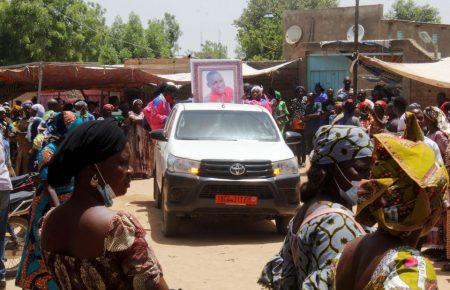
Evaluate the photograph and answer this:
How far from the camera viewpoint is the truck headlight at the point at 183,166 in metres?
9.48

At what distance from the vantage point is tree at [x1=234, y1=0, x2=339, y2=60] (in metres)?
62.4

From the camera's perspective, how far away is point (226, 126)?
34.5 feet

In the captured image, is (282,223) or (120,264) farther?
(282,223)

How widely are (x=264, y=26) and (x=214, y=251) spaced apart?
2275 inches

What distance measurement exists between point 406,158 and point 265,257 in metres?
6.62

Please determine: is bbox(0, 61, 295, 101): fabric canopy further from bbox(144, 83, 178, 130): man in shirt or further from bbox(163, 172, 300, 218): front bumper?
bbox(163, 172, 300, 218): front bumper

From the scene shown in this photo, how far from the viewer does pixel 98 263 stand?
2746 mm

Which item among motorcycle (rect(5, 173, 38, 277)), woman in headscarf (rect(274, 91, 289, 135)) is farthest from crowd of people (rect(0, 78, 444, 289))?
woman in headscarf (rect(274, 91, 289, 135))

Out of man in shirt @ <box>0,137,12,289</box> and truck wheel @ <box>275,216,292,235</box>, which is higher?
man in shirt @ <box>0,137,12,289</box>

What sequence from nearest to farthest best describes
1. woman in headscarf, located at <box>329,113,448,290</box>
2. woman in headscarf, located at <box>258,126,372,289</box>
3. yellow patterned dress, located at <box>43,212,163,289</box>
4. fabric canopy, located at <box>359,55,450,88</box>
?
1. woman in headscarf, located at <box>329,113,448,290</box>
2. yellow patterned dress, located at <box>43,212,163,289</box>
3. woman in headscarf, located at <box>258,126,372,289</box>
4. fabric canopy, located at <box>359,55,450,88</box>

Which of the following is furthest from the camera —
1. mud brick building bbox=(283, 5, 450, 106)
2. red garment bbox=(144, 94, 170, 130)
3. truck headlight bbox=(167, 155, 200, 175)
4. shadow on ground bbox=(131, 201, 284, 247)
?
mud brick building bbox=(283, 5, 450, 106)

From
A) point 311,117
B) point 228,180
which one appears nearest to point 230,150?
point 228,180

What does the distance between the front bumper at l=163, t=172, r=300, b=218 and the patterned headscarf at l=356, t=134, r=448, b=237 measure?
22.9 feet

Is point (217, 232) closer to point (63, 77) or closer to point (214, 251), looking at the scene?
point (214, 251)
